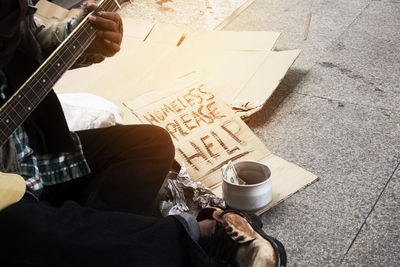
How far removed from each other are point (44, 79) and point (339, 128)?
104 centimetres

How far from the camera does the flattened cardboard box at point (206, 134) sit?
1.57 metres

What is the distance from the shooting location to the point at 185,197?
1568 mm

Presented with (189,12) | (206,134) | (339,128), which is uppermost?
(206,134)

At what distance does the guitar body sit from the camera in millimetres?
1045

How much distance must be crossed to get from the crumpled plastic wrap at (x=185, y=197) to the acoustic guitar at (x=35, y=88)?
49cm

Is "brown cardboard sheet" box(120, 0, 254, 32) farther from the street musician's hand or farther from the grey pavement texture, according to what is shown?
the street musician's hand

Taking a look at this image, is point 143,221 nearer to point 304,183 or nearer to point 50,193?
point 50,193

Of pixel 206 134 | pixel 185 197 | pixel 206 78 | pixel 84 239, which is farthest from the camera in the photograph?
pixel 206 78

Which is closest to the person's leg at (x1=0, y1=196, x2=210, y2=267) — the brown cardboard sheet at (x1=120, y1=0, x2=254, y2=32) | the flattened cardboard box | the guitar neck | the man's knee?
the guitar neck

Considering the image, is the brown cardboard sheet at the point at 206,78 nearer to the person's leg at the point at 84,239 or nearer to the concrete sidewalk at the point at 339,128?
the concrete sidewalk at the point at 339,128

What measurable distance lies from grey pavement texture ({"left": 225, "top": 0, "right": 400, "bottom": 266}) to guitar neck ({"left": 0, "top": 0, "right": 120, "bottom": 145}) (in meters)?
0.70

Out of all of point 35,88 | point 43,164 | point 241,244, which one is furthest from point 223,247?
point 35,88

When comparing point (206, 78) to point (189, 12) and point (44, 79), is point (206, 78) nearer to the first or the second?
point (44, 79)

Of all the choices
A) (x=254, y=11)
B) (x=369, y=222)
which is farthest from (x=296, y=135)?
(x=254, y=11)
